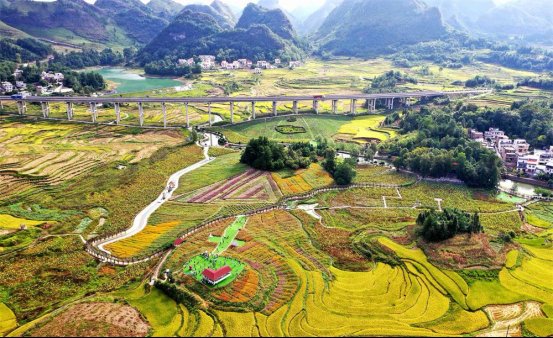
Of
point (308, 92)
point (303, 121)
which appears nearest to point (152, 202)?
point (303, 121)

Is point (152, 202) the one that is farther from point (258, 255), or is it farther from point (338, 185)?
point (338, 185)

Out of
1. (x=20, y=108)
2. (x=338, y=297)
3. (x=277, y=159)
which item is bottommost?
(x=338, y=297)

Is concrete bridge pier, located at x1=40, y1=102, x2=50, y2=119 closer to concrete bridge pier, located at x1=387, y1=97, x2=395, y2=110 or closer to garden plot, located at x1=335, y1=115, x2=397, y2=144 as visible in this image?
garden plot, located at x1=335, y1=115, x2=397, y2=144

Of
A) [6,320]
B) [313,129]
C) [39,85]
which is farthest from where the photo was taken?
[39,85]

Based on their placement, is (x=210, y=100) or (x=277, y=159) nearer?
(x=277, y=159)

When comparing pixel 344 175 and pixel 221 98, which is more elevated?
pixel 221 98

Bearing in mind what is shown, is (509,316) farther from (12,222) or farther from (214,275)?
(12,222)

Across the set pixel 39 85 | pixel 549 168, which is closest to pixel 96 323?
pixel 549 168
